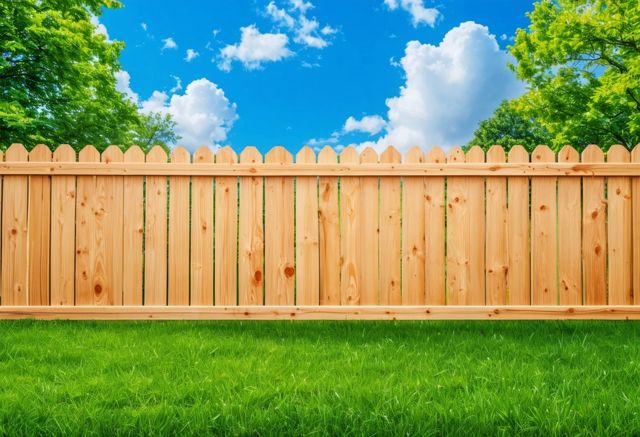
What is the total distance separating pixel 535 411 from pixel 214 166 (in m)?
3.28

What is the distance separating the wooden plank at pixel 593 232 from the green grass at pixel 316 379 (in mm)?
444

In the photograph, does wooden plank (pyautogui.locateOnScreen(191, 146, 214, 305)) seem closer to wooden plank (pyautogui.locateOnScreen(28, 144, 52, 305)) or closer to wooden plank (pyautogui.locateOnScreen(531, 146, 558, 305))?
wooden plank (pyautogui.locateOnScreen(28, 144, 52, 305))

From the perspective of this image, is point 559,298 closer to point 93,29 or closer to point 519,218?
point 519,218

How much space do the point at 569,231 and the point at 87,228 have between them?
455 centimetres

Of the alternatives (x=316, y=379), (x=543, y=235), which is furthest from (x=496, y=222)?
(x=316, y=379)

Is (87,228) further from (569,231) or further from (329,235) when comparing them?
(569,231)

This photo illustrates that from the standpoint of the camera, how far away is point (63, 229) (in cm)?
499

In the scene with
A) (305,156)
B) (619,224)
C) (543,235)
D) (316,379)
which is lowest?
(316,379)

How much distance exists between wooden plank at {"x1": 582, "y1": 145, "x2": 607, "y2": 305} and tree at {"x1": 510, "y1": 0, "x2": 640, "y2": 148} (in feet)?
18.8

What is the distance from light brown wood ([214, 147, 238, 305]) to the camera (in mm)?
4840

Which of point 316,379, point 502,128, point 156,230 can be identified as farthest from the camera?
point 502,128

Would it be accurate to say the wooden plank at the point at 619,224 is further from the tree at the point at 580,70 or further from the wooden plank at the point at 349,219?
the tree at the point at 580,70

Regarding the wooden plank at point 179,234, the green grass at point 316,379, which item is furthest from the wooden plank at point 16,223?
the wooden plank at point 179,234

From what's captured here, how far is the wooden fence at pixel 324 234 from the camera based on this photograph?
4805 millimetres
